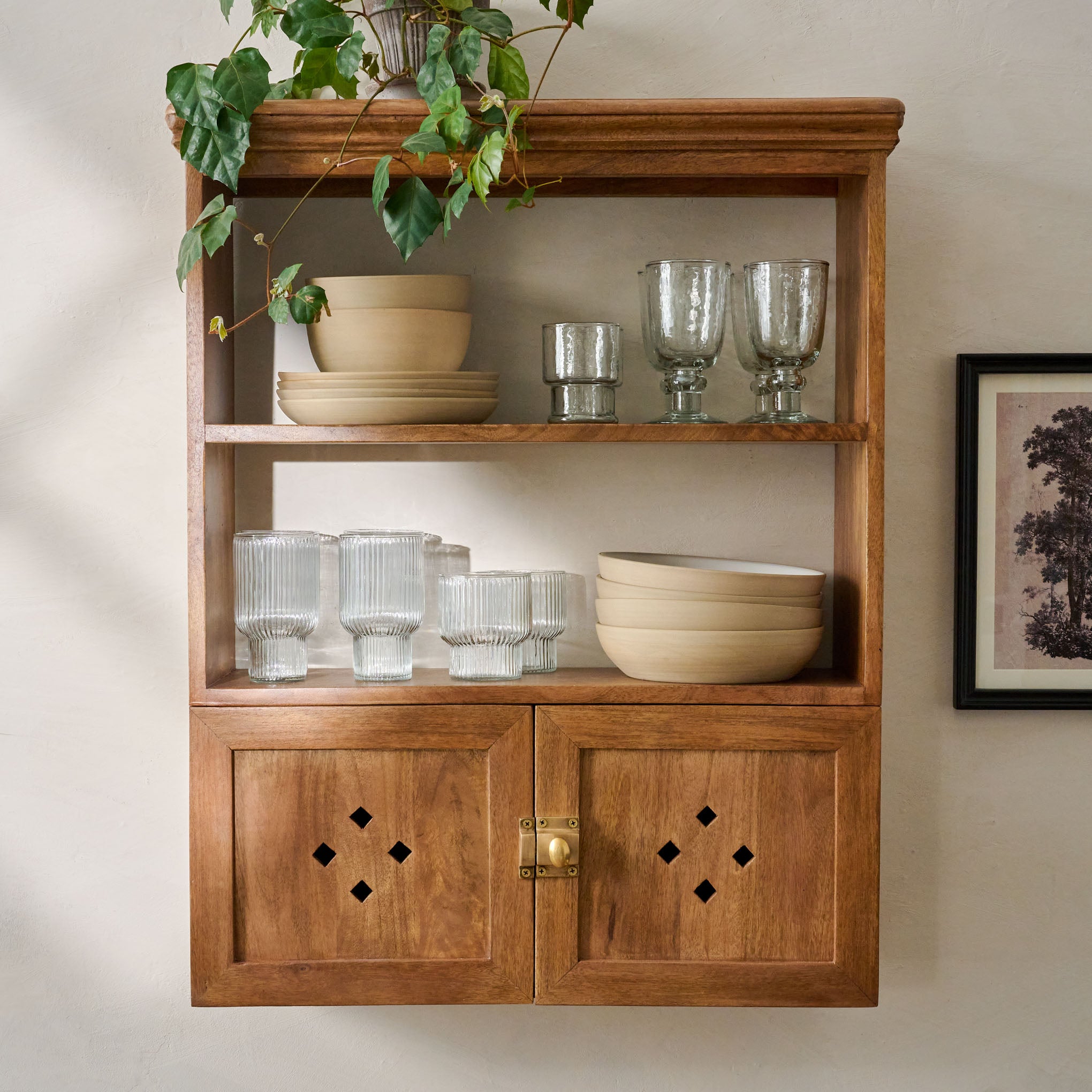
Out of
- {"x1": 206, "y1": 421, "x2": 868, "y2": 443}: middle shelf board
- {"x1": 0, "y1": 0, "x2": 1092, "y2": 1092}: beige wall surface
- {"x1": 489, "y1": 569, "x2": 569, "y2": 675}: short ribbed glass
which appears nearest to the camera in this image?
{"x1": 206, "y1": 421, "x2": 868, "y2": 443}: middle shelf board

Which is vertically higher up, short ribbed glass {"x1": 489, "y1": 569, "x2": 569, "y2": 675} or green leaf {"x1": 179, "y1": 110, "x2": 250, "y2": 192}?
green leaf {"x1": 179, "y1": 110, "x2": 250, "y2": 192}

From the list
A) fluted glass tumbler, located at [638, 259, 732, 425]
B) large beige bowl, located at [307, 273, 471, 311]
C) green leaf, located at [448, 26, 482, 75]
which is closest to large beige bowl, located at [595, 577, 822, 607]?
fluted glass tumbler, located at [638, 259, 732, 425]

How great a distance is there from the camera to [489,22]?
4.04 ft

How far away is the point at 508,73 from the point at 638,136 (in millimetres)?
184

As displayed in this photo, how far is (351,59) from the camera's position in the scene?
1.21 m

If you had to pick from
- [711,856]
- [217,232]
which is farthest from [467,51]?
[711,856]

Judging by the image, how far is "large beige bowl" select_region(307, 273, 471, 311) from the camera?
132 cm

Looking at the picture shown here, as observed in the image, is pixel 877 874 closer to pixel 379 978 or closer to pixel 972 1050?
pixel 972 1050

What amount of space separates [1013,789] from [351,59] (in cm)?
140

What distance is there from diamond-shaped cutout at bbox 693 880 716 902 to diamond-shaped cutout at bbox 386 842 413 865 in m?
0.38

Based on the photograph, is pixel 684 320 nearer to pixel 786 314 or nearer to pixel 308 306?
pixel 786 314

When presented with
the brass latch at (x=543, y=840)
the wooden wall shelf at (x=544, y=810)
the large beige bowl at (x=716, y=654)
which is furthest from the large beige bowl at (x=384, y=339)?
the brass latch at (x=543, y=840)

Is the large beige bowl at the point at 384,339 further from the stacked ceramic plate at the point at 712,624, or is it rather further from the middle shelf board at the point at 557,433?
the stacked ceramic plate at the point at 712,624

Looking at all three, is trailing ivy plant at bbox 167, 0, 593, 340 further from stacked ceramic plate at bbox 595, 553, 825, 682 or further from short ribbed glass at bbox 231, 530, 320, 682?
Answer: stacked ceramic plate at bbox 595, 553, 825, 682
